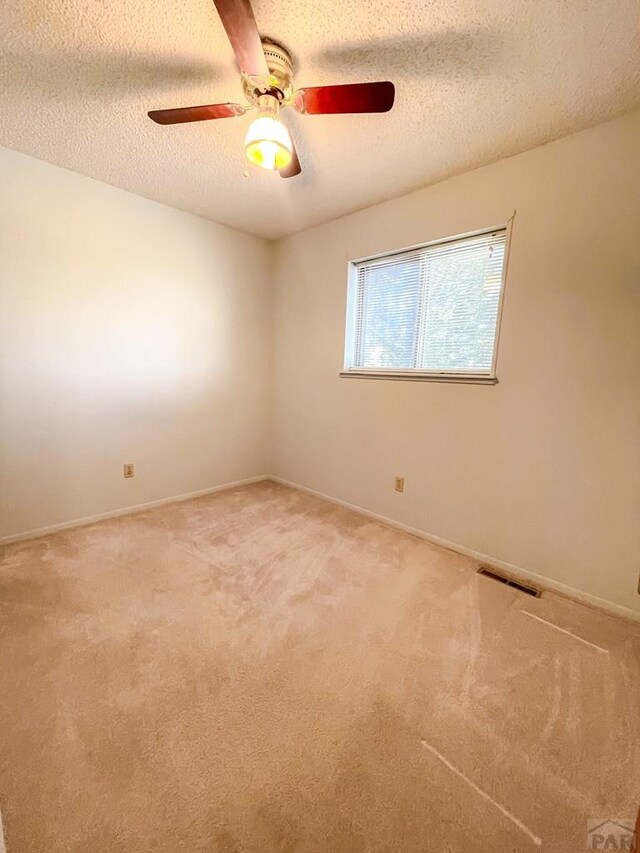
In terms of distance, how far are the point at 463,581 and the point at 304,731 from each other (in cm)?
124

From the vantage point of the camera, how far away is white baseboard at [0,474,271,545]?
A: 2.26 m

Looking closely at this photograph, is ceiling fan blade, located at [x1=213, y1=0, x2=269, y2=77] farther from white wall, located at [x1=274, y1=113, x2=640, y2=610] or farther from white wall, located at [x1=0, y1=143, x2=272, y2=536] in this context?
white wall, located at [x1=0, y1=143, x2=272, y2=536]

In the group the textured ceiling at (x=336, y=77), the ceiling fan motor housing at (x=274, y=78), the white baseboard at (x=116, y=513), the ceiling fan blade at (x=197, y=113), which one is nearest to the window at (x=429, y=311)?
the textured ceiling at (x=336, y=77)

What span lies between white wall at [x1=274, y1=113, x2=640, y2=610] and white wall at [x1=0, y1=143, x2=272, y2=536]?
1326 mm

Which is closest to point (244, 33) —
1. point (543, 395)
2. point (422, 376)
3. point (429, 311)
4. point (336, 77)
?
point (336, 77)

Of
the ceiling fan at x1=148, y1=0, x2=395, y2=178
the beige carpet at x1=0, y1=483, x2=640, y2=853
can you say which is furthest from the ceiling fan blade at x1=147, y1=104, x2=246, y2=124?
the beige carpet at x1=0, y1=483, x2=640, y2=853

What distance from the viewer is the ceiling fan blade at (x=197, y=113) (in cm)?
134

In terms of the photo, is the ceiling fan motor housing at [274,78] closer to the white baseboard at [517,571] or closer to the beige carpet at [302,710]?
the beige carpet at [302,710]

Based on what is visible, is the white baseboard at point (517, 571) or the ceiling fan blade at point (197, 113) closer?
the ceiling fan blade at point (197, 113)

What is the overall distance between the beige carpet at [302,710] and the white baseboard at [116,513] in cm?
32

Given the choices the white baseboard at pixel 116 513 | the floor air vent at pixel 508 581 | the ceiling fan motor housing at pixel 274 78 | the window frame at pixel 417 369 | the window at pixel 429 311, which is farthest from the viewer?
the white baseboard at pixel 116 513

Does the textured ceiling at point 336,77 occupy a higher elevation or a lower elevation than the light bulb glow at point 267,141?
higher

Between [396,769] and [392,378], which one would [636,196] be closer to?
[392,378]

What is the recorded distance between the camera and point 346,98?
4.13 ft
